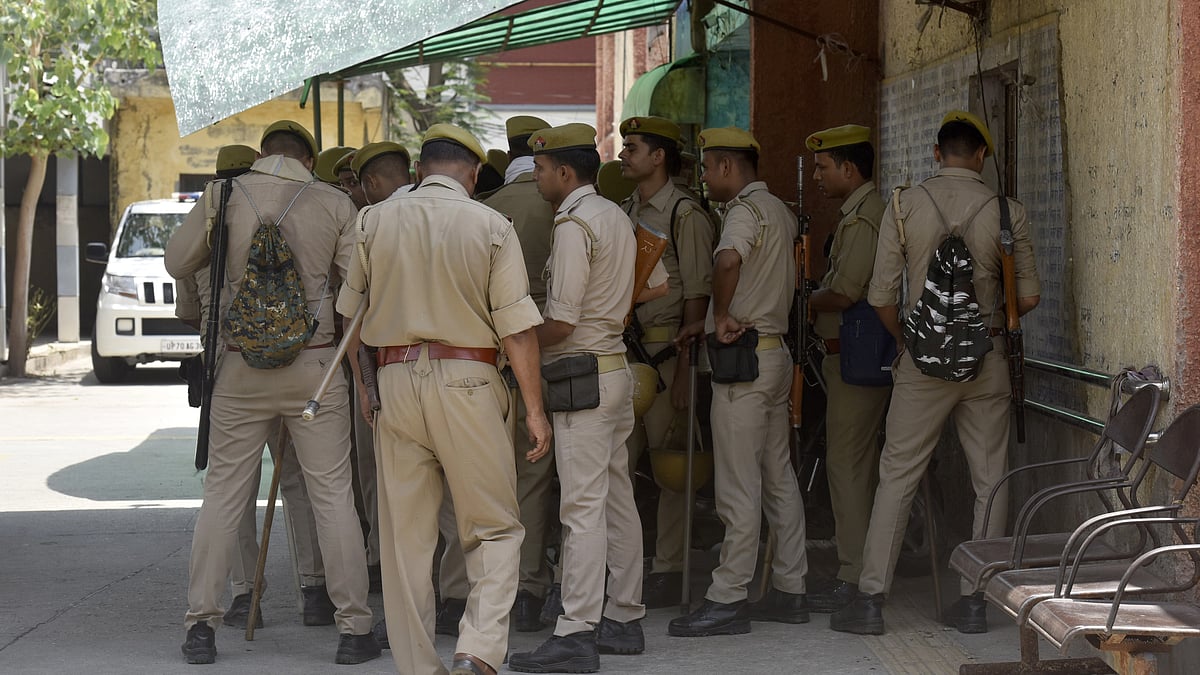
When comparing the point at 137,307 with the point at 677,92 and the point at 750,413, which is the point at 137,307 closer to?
the point at 677,92

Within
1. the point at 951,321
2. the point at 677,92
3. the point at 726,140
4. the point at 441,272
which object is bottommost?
the point at 951,321

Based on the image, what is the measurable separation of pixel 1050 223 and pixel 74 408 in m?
11.0

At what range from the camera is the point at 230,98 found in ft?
16.3

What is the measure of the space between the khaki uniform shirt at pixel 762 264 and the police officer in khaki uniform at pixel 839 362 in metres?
0.30

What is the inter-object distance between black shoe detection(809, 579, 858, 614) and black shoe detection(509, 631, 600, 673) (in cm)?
131

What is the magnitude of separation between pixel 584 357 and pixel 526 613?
1253 mm

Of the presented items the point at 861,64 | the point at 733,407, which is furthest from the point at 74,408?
the point at 733,407

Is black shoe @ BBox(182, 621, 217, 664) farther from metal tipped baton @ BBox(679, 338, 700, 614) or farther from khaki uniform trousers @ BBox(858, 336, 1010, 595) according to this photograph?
khaki uniform trousers @ BBox(858, 336, 1010, 595)

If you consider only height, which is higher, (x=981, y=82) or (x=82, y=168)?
(x=82, y=168)

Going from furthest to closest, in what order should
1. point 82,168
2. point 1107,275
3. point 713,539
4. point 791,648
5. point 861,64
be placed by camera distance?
point 82,168, point 861,64, point 713,539, point 791,648, point 1107,275

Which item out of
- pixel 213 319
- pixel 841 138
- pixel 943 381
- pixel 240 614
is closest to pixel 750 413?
pixel 943 381

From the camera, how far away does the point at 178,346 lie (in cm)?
1634

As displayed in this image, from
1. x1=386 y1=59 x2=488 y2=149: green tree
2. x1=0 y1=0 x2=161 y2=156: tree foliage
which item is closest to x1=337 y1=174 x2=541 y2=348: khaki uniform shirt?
x1=0 y1=0 x2=161 y2=156: tree foliage

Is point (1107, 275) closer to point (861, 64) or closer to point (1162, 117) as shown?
point (1162, 117)
